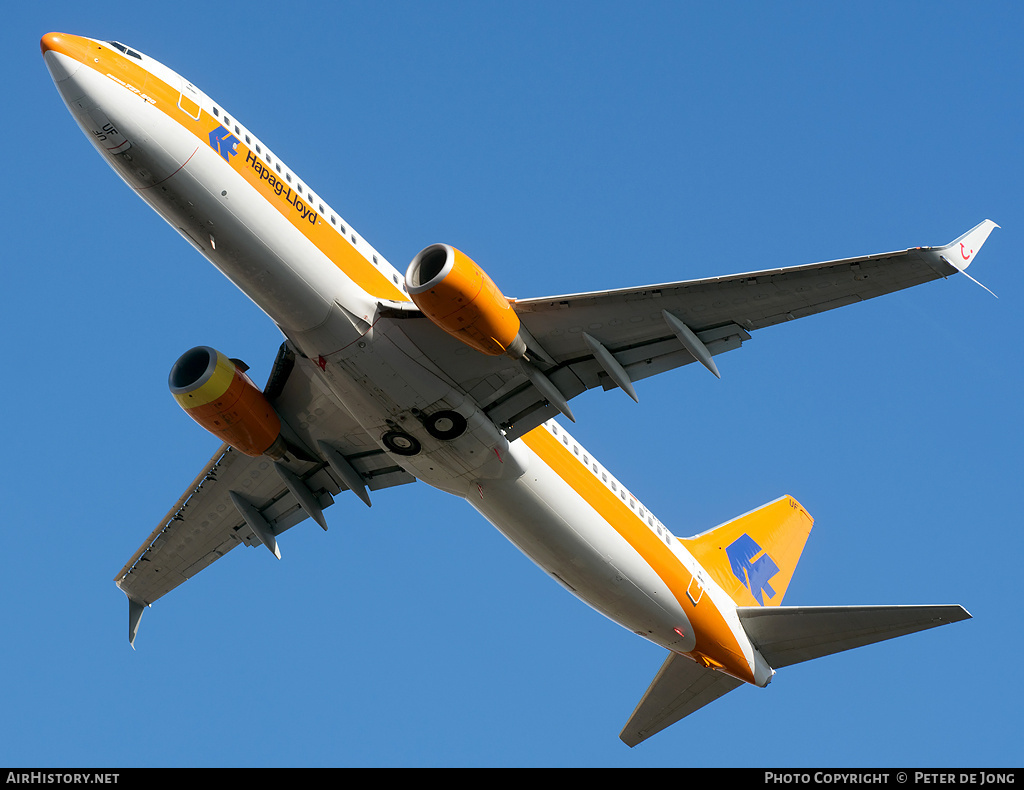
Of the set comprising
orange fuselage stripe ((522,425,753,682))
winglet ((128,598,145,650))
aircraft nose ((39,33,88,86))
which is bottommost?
orange fuselage stripe ((522,425,753,682))

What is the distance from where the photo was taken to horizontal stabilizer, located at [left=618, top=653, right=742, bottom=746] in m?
31.5

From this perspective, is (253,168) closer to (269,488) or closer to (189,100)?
(189,100)

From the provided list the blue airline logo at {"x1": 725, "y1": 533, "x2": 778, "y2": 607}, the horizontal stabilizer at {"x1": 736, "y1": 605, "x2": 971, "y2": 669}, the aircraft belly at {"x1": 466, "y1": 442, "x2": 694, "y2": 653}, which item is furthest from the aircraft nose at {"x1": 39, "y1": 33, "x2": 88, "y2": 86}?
the blue airline logo at {"x1": 725, "y1": 533, "x2": 778, "y2": 607}

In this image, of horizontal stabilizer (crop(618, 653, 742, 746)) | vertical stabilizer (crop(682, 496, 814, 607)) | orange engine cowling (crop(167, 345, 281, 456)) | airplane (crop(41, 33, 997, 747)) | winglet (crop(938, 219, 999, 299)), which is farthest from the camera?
vertical stabilizer (crop(682, 496, 814, 607))

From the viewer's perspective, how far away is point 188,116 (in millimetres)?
22812

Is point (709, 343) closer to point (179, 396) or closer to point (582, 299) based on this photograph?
point (582, 299)

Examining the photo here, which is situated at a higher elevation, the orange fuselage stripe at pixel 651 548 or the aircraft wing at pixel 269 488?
the aircraft wing at pixel 269 488

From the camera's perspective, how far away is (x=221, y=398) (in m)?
26.2

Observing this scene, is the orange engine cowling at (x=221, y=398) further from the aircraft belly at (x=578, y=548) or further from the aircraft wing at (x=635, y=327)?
the aircraft belly at (x=578, y=548)

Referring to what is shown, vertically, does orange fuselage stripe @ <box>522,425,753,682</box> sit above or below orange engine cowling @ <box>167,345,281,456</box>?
below

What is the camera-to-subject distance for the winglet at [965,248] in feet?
66.0

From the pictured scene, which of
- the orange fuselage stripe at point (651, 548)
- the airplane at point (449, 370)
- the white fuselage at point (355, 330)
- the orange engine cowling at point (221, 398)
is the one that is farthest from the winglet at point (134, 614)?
the orange fuselage stripe at point (651, 548)

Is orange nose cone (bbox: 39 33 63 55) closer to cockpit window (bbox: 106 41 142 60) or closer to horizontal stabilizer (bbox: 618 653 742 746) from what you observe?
cockpit window (bbox: 106 41 142 60)

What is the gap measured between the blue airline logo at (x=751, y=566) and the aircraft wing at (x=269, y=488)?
10.2 meters
